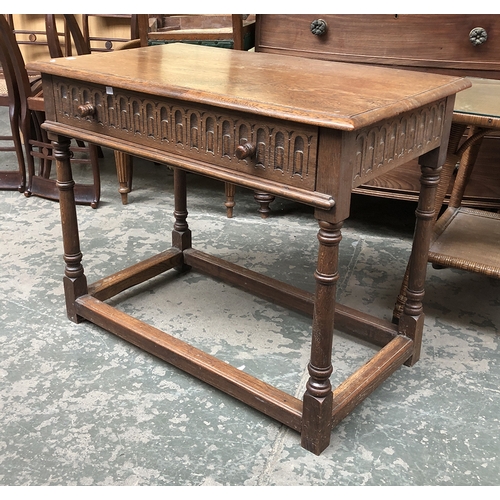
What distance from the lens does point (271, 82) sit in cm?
194

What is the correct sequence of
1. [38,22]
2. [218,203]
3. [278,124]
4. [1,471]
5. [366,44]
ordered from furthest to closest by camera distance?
[38,22]
[218,203]
[366,44]
[1,471]
[278,124]

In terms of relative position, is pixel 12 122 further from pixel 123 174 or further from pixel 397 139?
pixel 397 139

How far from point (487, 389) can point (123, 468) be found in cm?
125

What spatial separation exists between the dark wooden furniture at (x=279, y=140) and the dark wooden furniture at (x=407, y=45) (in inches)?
30.3

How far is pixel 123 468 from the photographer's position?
1861mm

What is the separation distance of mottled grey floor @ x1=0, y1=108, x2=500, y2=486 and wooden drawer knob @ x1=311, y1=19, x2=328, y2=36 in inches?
39.9

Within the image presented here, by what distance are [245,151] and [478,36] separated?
168 centimetres

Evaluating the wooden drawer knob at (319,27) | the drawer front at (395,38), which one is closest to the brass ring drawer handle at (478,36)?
the drawer front at (395,38)

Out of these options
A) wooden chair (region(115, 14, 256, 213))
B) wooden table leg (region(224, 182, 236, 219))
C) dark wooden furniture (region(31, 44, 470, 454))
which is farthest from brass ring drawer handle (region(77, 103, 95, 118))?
wooden table leg (region(224, 182, 236, 219))

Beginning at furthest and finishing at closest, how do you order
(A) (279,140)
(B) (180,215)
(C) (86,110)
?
(B) (180,215)
(C) (86,110)
(A) (279,140)

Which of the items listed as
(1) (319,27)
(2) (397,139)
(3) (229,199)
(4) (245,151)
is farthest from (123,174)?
(2) (397,139)

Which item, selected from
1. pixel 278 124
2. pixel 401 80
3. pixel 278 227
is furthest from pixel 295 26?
pixel 278 124

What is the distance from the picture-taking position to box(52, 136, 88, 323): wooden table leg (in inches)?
95.1

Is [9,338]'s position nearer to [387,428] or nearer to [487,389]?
[387,428]
